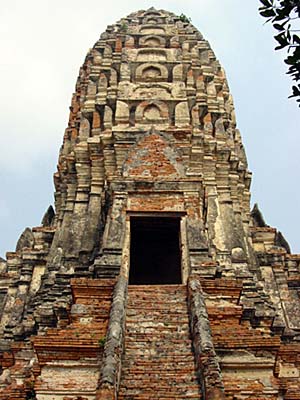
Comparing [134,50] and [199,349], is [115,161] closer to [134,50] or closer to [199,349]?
[134,50]

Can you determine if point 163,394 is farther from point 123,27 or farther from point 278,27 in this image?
point 123,27

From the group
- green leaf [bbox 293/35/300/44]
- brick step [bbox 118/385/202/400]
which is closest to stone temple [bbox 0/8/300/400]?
brick step [bbox 118/385/202/400]

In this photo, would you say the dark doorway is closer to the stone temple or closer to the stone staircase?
the stone temple

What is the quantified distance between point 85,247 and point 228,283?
170 inches

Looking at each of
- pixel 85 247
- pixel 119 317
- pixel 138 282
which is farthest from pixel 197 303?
pixel 138 282

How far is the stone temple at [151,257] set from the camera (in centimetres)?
709

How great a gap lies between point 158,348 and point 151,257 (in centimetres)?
664

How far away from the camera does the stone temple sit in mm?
7094

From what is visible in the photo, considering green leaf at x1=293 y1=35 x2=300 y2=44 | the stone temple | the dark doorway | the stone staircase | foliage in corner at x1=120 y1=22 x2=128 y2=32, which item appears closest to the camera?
green leaf at x1=293 y1=35 x2=300 y2=44

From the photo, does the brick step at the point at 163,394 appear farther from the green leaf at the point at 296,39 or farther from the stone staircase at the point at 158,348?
the green leaf at the point at 296,39

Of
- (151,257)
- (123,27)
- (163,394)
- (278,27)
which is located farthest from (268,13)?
(123,27)

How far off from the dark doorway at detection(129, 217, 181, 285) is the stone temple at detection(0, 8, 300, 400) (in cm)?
4

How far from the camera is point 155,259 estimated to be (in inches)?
551

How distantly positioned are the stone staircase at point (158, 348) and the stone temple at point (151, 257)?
2cm
